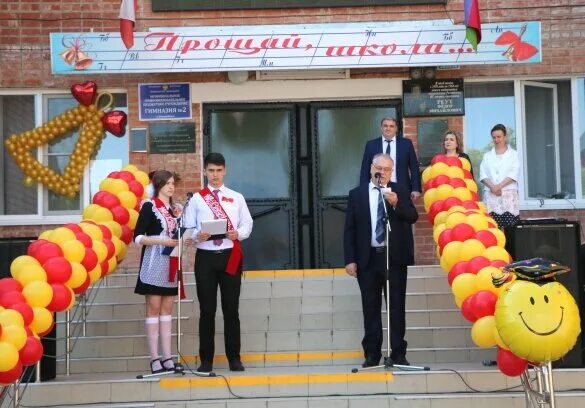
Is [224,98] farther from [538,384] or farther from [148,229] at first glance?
[538,384]

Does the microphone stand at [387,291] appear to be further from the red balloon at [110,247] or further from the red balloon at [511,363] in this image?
the red balloon at [110,247]

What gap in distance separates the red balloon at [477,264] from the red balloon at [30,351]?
3.10 meters

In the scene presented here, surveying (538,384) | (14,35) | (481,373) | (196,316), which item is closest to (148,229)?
A: (196,316)

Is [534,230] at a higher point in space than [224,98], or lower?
lower

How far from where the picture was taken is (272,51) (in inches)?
463

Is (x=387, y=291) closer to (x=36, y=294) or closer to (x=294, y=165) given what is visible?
(x=36, y=294)

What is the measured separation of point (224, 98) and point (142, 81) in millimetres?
962

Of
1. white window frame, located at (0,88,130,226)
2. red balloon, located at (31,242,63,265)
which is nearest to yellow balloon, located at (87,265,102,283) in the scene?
red balloon, located at (31,242,63,265)

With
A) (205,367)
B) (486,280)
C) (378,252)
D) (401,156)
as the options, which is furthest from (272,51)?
(486,280)

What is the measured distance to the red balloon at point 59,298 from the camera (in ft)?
25.0

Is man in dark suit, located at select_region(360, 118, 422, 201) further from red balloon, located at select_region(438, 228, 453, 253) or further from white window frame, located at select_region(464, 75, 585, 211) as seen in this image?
red balloon, located at select_region(438, 228, 453, 253)

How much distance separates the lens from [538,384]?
7109 millimetres

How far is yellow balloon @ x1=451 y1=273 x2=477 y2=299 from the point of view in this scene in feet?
24.8

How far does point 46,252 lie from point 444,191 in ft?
12.1
